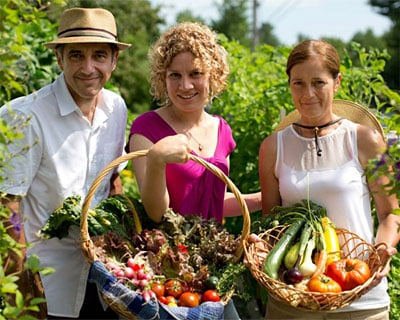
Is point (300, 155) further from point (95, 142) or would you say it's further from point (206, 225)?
point (95, 142)

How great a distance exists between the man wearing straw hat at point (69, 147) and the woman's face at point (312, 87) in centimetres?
94

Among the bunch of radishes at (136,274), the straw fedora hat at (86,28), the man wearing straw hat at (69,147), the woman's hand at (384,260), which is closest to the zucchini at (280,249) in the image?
the woman's hand at (384,260)

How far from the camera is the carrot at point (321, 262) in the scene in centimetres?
273

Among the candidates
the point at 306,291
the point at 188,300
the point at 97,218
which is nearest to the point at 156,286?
the point at 188,300

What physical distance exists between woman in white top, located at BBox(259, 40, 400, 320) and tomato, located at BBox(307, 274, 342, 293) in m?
0.30

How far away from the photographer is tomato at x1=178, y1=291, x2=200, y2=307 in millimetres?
2660

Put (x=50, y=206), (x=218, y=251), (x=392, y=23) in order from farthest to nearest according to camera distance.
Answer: (x=392, y=23), (x=50, y=206), (x=218, y=251)

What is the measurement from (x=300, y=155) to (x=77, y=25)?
4.14 ft

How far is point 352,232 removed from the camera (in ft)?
9.70

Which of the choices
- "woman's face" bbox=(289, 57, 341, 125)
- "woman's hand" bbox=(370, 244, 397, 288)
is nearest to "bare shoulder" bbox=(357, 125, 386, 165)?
"woman's face" bbox=(289, 57, 341, 125)

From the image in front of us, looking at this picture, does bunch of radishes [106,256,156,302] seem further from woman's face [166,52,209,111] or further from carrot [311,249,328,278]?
woman's face [166,52,209,111]

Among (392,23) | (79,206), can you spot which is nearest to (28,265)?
(79,206)

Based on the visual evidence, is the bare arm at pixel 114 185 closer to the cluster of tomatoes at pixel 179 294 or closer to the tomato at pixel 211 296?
the cluster of tomatoes at pixel 179 294

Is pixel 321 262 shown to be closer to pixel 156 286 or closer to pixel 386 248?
pixel 386 248
